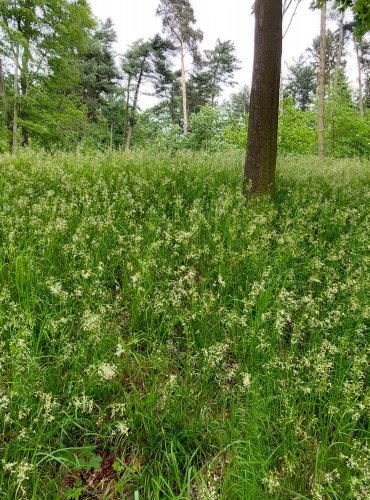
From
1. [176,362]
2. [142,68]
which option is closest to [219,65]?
[142,68]

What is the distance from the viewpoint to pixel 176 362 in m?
2.31

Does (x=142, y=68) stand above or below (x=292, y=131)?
above

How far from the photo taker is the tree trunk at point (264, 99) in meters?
4.46

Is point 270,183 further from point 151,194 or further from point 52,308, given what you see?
point 52,308

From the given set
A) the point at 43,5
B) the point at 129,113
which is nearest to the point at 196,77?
the point at 129,113

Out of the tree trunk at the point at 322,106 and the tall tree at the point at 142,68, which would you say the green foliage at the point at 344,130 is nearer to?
the tree trunk at the point at 322,106

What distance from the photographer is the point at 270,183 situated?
4.75 metres

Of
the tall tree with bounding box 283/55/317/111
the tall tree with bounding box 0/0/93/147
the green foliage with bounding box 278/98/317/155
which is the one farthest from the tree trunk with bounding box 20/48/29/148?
the tall tree with bounding box 283/55/317/111

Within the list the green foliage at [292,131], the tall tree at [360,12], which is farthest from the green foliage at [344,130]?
the tall tree at [360,12]

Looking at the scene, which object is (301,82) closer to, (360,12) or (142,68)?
(142,68)

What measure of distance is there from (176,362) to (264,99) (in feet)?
13.0

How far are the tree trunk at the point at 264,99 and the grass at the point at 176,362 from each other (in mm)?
959

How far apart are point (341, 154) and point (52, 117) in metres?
13.9

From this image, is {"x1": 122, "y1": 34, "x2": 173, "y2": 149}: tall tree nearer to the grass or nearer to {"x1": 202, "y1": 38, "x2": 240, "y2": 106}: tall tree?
{"x1": 202, "y1": 38, "x2": 240, "y2": 106}: tall tree
